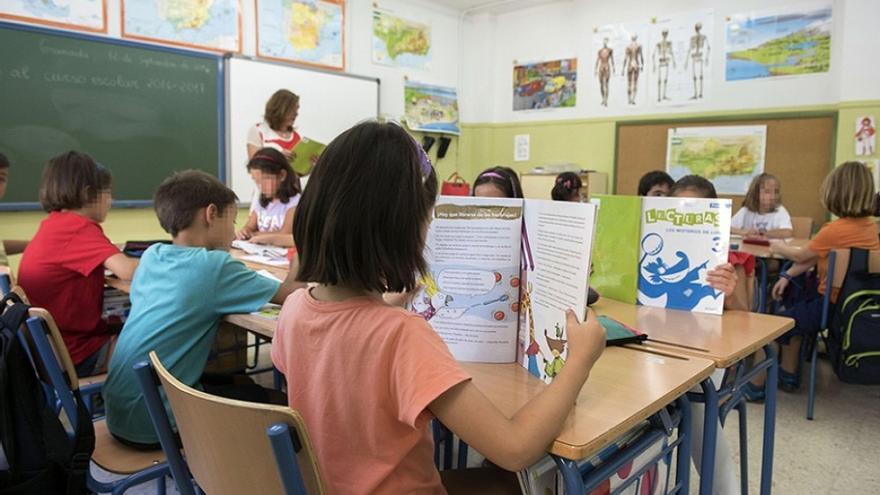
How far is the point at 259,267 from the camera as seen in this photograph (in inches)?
91.3

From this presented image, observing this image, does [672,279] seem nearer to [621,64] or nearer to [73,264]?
[73,264]

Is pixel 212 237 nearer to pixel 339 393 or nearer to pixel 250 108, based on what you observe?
pixel 339 393

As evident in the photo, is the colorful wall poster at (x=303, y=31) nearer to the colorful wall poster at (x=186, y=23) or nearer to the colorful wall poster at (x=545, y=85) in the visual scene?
the colorful wall poster at (x=186, y=23)

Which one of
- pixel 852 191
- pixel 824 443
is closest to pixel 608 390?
pixel 824 443

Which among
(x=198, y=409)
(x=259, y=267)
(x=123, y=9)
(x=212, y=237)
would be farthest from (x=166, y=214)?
(x=123, y=9)

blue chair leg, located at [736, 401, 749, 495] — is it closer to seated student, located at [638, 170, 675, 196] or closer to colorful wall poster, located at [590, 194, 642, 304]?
colorful wall poster, located at [590, 194, 642, 304]

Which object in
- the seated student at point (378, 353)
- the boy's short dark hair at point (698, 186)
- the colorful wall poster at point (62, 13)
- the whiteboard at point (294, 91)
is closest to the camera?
the seated student at point (378, 353)

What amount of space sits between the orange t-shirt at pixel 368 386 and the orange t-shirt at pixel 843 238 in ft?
8.95

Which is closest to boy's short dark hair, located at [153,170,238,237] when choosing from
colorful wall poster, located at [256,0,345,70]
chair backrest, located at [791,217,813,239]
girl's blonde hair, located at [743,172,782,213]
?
colorful wall poster, located at [256,0,345,70]

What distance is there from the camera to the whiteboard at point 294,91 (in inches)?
181

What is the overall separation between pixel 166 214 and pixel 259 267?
0.65 m

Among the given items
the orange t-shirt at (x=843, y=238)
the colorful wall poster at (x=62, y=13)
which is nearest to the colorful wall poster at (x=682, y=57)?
the orange t-shirt at (x=843, y=238)

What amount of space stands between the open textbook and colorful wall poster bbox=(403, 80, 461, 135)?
4803 millimetres

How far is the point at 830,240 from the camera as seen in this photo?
3.00 m
